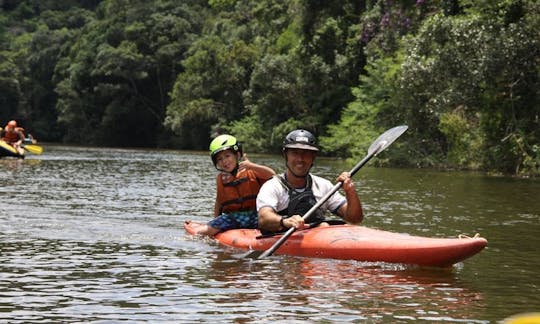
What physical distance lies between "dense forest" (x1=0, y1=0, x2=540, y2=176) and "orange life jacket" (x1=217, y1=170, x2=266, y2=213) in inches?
561

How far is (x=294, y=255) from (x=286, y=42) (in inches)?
1580

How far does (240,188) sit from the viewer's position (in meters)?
10.3

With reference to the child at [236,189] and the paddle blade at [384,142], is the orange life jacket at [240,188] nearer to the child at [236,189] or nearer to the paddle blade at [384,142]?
the child at [236,189]

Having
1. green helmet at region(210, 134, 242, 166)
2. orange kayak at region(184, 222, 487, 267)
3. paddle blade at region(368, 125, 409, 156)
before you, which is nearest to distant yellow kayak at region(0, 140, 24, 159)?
green helmet at region(210, 134, 242, 166)

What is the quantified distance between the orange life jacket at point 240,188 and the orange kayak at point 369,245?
734mm

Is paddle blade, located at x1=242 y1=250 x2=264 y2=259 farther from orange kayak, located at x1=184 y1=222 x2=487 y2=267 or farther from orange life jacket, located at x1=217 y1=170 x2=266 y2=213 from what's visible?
orange life jacket, located at x1=217 y1=170 x2=266 y2=213

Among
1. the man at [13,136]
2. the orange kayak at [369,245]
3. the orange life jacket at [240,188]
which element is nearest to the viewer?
the orange kayak at [369,245]

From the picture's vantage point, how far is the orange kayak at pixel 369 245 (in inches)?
312

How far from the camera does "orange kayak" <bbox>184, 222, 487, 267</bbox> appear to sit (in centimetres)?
792

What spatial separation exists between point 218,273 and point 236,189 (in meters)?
2.31

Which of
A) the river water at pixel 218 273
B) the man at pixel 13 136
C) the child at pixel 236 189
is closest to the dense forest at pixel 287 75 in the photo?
the river water at pixel 218 273

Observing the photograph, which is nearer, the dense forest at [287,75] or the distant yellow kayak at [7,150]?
the dense forest at [287,75]

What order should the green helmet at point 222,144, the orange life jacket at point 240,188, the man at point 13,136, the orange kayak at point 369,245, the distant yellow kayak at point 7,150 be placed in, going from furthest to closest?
the man at point 13,136 → the distant yellow kayak at point 7,150 → the orange life jacket at point 240,188 → the green helmet at point 222,144 → the orange kayak at point 369,245

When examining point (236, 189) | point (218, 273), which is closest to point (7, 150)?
point (236, 189)
